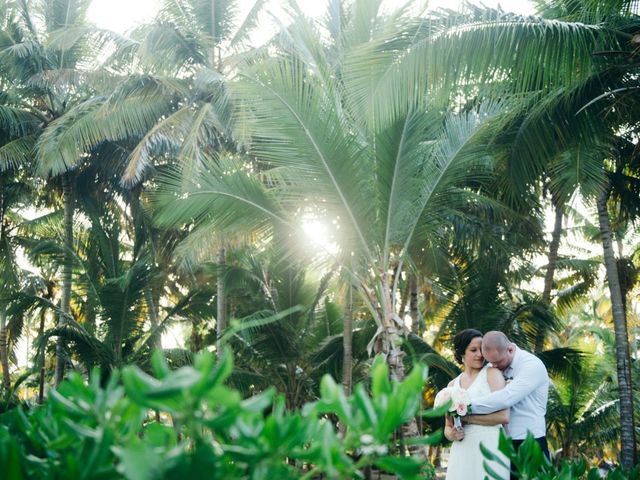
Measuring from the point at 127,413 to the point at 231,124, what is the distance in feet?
45.6

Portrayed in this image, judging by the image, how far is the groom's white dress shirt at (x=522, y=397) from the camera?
4.07m

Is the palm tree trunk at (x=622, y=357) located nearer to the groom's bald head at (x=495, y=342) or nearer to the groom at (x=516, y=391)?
the groom at (x=516, y=391)

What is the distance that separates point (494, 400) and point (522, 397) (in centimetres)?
17

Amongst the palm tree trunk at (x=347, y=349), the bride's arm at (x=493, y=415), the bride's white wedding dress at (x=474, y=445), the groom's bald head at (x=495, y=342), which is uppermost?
the groom's bald head at (x=495, y=342)

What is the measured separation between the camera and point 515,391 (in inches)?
161

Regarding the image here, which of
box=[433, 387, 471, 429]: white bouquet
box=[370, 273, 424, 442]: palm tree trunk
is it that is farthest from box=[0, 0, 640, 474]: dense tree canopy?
box=[433, 387, 471, 429]: white bouquet

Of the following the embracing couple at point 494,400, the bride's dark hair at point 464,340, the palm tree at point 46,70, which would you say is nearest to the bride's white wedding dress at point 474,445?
the embracing couple at point 494,400

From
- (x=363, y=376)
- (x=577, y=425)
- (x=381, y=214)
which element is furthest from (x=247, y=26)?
(x=577, y=425)

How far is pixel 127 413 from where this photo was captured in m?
0.99

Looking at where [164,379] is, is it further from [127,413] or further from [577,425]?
[577,425]

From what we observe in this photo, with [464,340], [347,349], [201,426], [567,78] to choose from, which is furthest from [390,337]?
[201,426]

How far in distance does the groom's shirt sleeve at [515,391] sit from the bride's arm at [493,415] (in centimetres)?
4

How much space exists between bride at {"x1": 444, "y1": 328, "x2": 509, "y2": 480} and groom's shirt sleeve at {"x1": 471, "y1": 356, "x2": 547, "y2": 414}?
69 mm

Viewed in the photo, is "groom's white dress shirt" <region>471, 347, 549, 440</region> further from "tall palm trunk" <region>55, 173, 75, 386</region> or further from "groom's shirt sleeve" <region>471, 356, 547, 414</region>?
"tall palm trunk" <region>55, 173, 75, 386</region>
